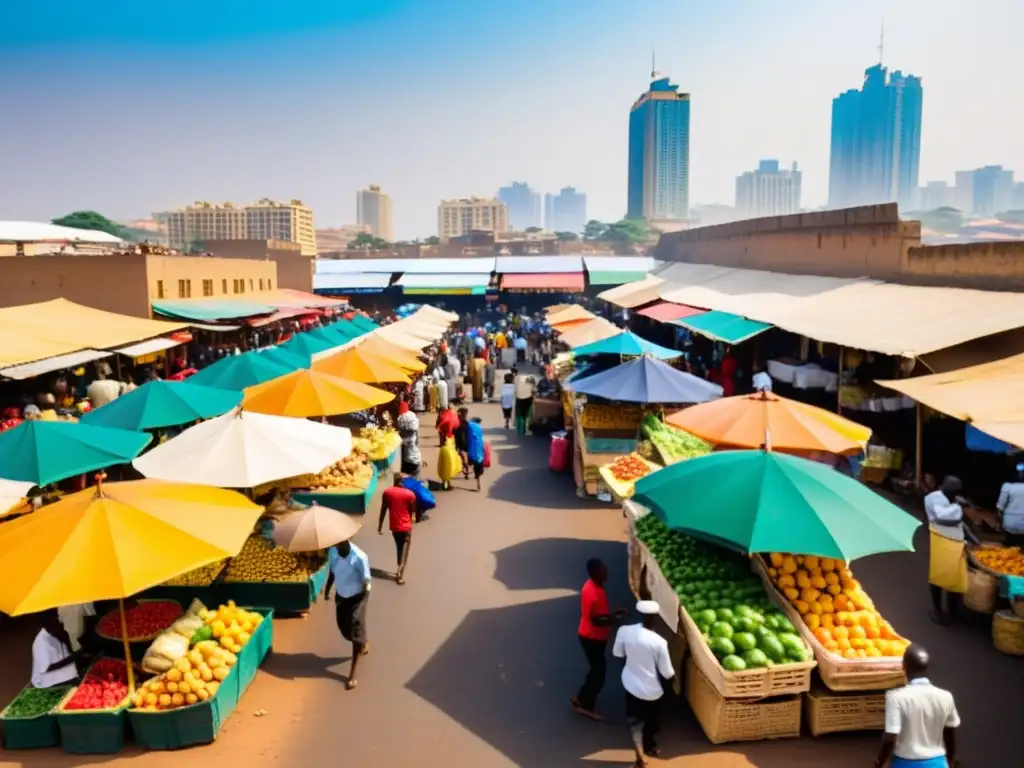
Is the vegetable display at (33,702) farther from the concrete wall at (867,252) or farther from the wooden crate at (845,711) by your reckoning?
the concrete wall at (867,252)

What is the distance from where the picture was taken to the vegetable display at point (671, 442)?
944cm

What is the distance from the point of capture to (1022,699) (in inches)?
211

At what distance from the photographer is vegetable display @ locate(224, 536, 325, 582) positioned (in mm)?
7160

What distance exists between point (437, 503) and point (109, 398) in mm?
7109

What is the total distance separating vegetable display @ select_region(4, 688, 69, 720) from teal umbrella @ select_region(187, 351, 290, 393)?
7435mm

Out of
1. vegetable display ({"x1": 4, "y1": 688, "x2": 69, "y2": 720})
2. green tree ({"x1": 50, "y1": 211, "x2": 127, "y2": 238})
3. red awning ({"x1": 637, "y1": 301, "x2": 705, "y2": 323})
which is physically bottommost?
vegetable display ({"x1": 4, "y1": 688, "x2": 69, "y2": 720})

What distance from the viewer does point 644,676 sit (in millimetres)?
4719

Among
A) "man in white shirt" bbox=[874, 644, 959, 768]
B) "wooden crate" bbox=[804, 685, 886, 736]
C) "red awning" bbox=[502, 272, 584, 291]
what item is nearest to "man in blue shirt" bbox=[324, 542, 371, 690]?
"wooden crate" bbox=[804, 685, 886, 736]

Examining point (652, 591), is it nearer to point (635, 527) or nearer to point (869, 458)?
point (635, 527)

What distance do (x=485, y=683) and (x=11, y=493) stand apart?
504 cm

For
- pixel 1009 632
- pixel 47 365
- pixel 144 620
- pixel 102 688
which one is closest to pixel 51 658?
pixel 102 688

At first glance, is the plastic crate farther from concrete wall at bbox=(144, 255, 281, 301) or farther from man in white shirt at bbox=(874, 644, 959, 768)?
concrete wall at bbox=(144, 255, 281, 301)

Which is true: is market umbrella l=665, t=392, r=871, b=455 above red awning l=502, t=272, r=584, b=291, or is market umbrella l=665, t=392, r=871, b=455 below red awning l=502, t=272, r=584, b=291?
below

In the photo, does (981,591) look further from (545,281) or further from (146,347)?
(545,281)
